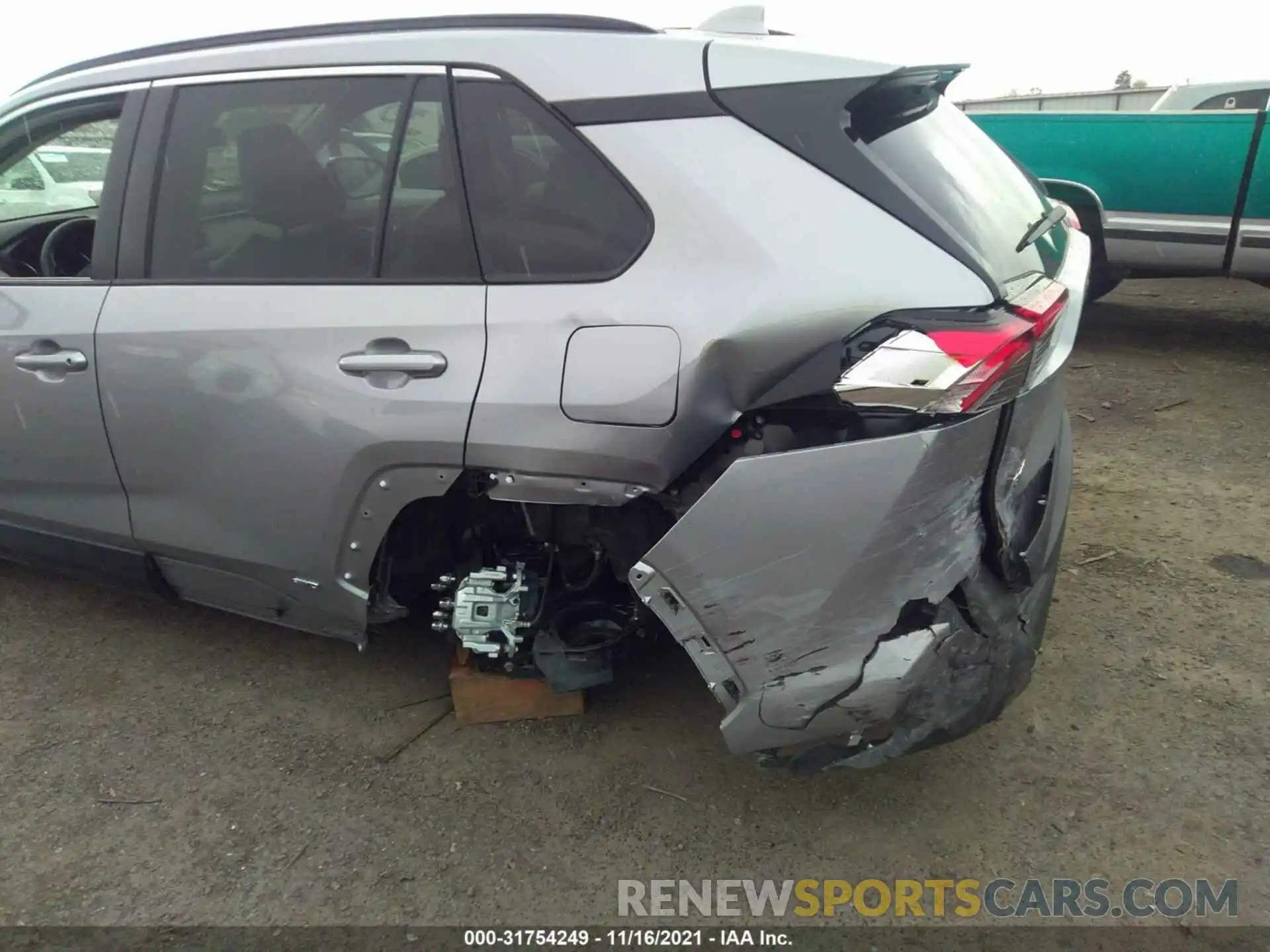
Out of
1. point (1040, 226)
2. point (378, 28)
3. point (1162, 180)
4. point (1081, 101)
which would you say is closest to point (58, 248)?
point (378, 28)

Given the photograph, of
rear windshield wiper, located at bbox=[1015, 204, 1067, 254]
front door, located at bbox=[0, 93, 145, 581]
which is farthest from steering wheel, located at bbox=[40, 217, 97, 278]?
rear windshield wiper, located at bbox=[1015, 204, 1067, 254]

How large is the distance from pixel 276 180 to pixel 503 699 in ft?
A: 5.20

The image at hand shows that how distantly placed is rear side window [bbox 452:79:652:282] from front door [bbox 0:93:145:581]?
3.85ft

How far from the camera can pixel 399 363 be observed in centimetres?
230

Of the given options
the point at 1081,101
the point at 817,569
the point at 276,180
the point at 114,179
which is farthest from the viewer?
the point at 1081,101

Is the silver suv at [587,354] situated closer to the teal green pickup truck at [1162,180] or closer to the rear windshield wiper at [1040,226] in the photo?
the rear windshield wiper at [1040,226]

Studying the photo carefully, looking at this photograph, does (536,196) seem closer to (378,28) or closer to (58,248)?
(378,28)

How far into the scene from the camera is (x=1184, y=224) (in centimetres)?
620

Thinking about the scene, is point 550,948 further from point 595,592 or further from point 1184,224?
point 1184,224

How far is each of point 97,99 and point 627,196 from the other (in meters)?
1.75

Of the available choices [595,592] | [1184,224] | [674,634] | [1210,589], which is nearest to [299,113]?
[595,592]

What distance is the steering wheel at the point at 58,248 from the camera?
3053 millimetres

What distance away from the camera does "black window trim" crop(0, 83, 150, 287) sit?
8.87ft

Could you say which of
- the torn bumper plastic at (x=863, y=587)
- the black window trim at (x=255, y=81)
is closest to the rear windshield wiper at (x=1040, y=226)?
the torn bumper plastic at (x=863, y=587)
